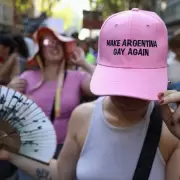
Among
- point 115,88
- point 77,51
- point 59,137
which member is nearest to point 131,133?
Answer: point 115,88

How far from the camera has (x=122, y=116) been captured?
222cm

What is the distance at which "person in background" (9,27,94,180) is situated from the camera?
4.42 m

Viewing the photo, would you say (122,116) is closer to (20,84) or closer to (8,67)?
(20,84)

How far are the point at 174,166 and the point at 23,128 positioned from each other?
0.87 meters

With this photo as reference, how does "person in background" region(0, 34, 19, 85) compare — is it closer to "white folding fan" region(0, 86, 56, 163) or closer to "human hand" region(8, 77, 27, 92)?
"human hand" region(8, 77, 27, 92)

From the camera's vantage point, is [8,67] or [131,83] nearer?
[131,83]

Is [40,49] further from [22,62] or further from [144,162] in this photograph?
[144,162]

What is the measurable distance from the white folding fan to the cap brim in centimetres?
58

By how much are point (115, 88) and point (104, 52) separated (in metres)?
0.24

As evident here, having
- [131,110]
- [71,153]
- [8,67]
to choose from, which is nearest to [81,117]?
[71,153]

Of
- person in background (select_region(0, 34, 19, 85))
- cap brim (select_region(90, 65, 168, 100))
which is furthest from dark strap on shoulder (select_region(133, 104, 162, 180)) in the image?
person in background (select_region(0, 34, 19, 85))

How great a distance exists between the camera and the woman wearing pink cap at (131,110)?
2043mm

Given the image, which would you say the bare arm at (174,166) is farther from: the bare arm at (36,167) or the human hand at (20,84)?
the human hand at (20,84)

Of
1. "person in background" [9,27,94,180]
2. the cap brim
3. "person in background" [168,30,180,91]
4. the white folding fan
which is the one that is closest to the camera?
the cap brim
